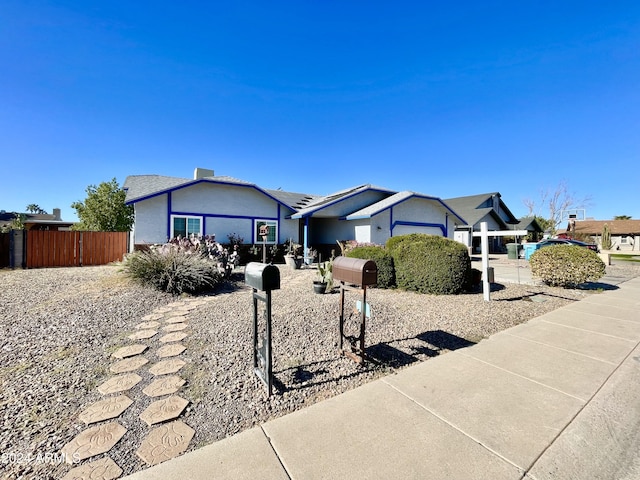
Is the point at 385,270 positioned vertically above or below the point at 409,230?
below

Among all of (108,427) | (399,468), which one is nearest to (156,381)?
(108,427)

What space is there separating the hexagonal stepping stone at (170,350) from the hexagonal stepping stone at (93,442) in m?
1.37

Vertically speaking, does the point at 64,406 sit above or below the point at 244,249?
below

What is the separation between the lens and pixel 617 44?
9539mm

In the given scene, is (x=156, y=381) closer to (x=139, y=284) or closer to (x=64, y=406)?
(x=64, y=406)

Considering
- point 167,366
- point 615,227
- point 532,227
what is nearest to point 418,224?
point 167,366

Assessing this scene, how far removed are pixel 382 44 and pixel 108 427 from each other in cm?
1352

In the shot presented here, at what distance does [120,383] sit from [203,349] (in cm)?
104

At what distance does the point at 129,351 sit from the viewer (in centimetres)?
386

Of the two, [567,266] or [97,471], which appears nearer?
[97,471]

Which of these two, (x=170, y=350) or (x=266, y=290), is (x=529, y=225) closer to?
(x=266, y=290)

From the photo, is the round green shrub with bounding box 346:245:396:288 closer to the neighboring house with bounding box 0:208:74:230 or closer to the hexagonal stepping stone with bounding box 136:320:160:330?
the hexagonal stepping stone with bounding box 136:320:160:330

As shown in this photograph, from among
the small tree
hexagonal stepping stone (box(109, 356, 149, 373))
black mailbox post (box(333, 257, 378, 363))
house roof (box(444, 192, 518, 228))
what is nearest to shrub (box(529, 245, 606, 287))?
black mailbox post (box(333, 257, 378, 363))

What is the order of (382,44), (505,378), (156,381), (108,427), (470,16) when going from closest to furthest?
(108,427) < (156,381) < (505,378) < (470,16) < (382,44)
